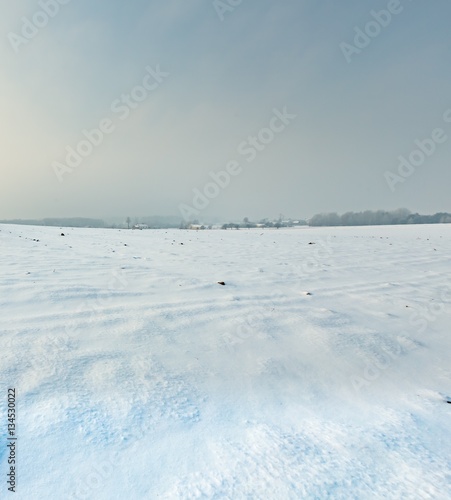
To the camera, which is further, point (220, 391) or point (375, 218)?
point (375, 218)

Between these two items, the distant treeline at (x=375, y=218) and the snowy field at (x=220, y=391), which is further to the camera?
the distant treeline at (x=375, y=218)

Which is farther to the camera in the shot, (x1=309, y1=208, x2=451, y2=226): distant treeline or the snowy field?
(x1=309, y1=208, x2=451, y2=226): distant treeline

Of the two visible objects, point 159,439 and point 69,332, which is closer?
point 159,439

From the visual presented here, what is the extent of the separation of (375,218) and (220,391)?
7027cm

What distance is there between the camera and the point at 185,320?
374 centimetres

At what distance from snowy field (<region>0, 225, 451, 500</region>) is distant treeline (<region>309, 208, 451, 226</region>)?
61732 millimetres

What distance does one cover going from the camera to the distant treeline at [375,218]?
61853mm

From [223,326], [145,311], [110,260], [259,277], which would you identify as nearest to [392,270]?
[259,277]

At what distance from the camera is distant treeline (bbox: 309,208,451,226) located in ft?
203

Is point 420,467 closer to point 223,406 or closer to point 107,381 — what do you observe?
point 223,406

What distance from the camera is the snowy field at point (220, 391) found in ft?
5.44

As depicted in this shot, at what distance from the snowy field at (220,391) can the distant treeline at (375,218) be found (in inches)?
2430

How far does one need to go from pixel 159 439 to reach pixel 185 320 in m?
1.84

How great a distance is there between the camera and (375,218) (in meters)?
64.8
